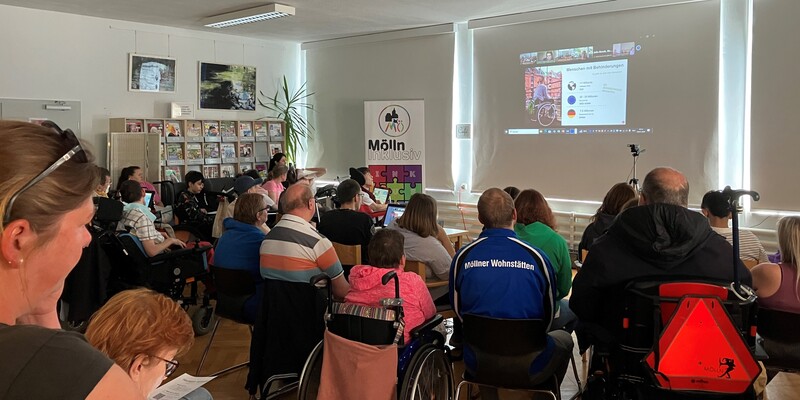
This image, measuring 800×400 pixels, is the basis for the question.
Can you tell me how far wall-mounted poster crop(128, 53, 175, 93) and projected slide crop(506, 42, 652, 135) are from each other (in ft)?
15.7

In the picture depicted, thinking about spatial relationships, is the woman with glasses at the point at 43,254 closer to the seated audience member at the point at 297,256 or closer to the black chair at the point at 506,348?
the black chair at the point at 506,348

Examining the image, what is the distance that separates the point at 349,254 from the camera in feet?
14.0

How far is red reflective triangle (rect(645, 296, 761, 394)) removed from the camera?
2182mm

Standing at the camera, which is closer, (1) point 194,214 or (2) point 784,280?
(2) point 784,280

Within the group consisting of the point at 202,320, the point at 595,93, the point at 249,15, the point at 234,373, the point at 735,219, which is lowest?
the point at 234,373

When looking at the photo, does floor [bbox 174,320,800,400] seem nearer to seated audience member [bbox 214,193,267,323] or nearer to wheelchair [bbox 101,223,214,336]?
wheelchair [bbox 101,223,214,336]

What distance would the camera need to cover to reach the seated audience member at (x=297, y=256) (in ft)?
11.1

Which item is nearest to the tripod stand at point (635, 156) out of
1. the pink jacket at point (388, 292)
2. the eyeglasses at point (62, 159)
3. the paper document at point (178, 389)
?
the pink jacket at point (388, 292)

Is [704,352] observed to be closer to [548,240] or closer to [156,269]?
[548,240]

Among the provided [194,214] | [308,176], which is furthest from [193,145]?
[194,214]

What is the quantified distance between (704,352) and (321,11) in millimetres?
6519

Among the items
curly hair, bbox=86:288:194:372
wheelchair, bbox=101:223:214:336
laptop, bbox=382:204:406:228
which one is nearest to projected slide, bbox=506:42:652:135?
laptop, bbox=382:204:406:228

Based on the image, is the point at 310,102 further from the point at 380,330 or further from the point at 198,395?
the point at 198,395

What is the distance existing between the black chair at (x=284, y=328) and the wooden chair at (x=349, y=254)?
2.90ft
